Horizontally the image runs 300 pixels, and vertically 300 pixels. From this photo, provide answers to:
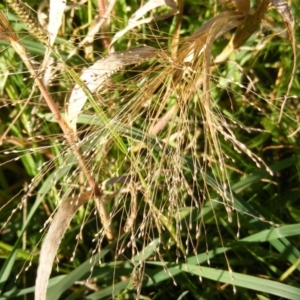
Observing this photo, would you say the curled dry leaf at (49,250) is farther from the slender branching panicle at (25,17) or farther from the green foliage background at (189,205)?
the slender branching panicle at (25,17)

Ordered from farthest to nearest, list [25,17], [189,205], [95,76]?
[189,205] → [95,76] → [25,17]

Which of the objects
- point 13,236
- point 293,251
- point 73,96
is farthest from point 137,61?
point 13,236

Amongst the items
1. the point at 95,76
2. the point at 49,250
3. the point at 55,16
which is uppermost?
the point at 55,16

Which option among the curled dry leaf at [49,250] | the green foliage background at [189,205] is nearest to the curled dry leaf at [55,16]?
the green foliage background at [189,205]

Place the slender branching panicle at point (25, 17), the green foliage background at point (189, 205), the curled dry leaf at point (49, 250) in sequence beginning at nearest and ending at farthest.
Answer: the slender branching panicle at point (25, 17)
the curled dry leaf at point (49, 250)
the green foliage background at point (189, 205)

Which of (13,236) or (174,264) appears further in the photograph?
(13,236)

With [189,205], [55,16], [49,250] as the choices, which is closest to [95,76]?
[55,16]

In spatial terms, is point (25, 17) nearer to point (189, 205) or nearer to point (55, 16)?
point (55, 16)

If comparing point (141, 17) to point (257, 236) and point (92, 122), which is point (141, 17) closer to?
point (92, 122)

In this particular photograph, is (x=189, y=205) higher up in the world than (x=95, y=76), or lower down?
lower down

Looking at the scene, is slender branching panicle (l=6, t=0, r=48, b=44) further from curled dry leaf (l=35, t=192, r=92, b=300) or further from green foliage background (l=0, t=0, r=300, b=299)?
curled dry leaf (l=35, t=192, r=92, b=300)

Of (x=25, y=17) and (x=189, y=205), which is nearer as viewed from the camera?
(x=25, y=17)
